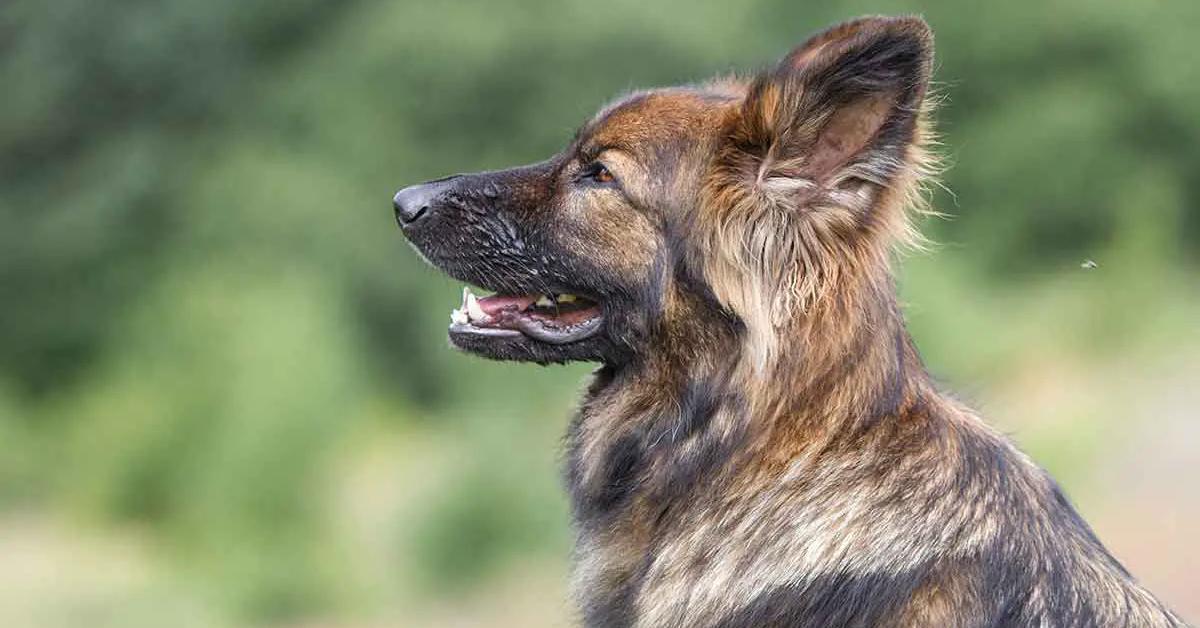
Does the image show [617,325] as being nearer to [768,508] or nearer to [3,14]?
[768,508]

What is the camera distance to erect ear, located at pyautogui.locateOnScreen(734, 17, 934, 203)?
14.2 ft

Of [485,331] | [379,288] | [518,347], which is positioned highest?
[379,288]

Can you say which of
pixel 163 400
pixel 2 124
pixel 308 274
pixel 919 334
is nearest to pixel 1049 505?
pixel 919 334

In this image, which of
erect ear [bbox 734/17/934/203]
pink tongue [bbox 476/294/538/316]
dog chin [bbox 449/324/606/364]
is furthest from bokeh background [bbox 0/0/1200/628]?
pink tongue [bbox 476/294/538/316]

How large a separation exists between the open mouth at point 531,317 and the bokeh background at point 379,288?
1213 millimetres

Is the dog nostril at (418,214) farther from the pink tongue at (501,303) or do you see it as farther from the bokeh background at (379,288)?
the bokeh background at (379,288)

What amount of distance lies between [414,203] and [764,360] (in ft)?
4.23

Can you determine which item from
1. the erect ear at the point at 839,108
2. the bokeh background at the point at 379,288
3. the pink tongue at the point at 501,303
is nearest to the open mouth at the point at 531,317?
the pink tongue at the point at 501,303

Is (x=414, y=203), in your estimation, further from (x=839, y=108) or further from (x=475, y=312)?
(x=839, y=108)

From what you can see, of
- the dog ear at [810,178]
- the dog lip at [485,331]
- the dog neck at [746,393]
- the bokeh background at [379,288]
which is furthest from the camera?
the bokeh background at [379,288]

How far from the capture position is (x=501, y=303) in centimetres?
516

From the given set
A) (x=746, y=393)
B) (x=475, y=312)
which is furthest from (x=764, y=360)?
(x=475, y=312)

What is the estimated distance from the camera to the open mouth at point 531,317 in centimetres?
498

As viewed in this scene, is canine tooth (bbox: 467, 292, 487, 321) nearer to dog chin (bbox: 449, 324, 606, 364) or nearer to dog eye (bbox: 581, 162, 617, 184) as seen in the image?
dog chin (bbox: 449, 324, 606, 364)
